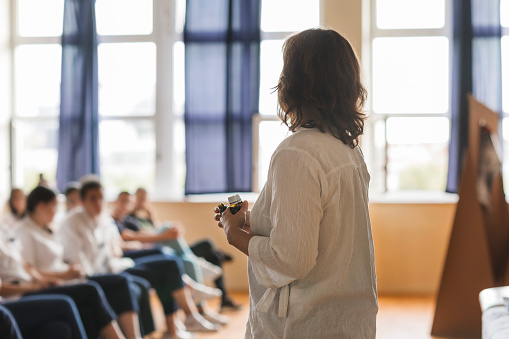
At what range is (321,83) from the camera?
1.38 meters

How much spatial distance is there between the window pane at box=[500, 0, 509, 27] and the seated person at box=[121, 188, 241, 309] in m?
3.87

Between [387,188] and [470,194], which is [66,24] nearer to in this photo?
[387,188]

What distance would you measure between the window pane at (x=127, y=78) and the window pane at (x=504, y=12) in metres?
3.82

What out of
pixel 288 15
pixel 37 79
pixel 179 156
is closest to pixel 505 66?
pixel 288 15

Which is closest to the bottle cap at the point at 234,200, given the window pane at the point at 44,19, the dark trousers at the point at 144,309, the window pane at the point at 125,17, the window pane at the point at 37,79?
the dark trousers at the point at 144,309

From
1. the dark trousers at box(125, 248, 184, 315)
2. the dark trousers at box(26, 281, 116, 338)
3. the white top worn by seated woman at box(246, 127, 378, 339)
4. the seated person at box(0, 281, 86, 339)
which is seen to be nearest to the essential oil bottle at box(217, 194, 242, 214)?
the white top worn by seated woman at box(246, 127, 378, 339)

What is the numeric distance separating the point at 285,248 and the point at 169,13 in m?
6.41

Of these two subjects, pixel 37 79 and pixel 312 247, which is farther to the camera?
pixel 37 79

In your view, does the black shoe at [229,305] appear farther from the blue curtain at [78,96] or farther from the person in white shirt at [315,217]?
the person in white shirt at [315,217]

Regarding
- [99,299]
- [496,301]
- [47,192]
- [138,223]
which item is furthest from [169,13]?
[496,301]

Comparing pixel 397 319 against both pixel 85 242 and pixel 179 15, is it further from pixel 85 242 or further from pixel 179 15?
A: pixel 179 15

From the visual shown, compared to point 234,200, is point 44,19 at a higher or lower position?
higher

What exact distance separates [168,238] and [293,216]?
4526mm

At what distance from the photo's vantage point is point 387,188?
23.5ft
